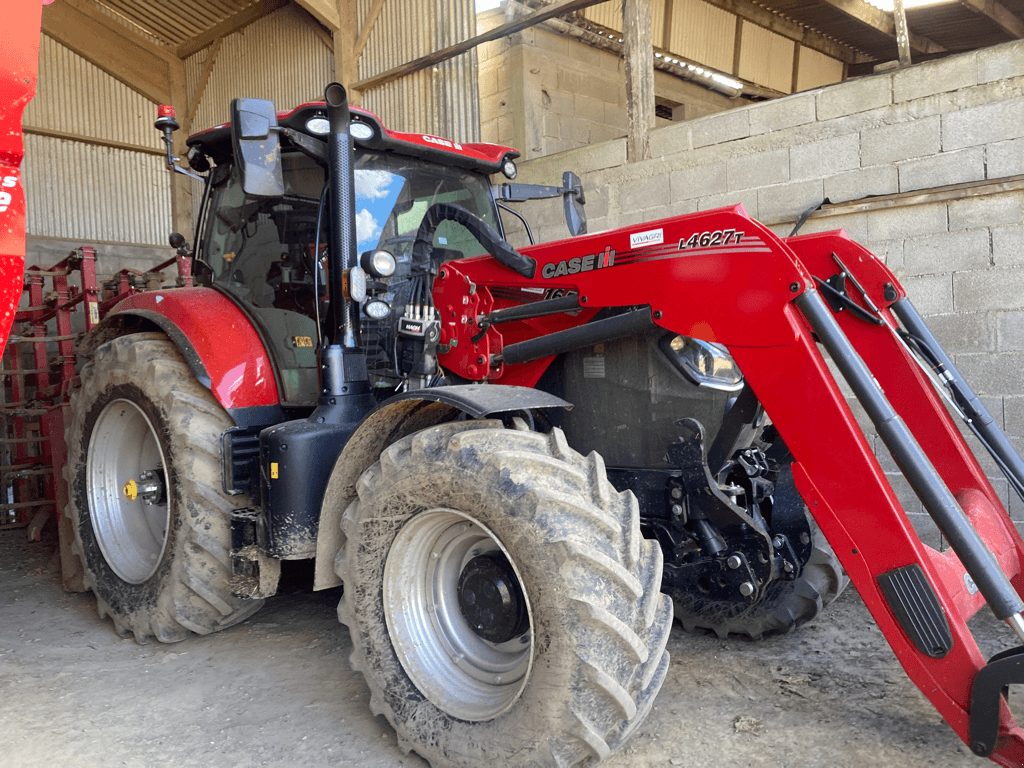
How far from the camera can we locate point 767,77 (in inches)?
387

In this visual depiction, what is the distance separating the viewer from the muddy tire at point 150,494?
3289mm

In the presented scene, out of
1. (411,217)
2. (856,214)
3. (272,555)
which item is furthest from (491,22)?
(272,555)

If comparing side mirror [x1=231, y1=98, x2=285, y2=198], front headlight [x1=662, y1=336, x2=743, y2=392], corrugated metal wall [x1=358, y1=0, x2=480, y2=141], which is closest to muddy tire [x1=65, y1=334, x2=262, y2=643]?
side mirror [x1=231, y1=98, x2=285, y2=198]

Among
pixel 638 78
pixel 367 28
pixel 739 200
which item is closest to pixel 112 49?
pixel 367 28

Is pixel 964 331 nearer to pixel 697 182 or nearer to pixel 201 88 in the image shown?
pixel 697 182

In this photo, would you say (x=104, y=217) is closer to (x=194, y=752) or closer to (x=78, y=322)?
(x=78, y=322)

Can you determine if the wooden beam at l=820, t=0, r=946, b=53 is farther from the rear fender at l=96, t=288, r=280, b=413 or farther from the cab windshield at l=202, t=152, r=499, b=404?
the rear fender at l=96, t=288, r=280, b=413

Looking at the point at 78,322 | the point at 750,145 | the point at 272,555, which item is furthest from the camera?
the point at 78,322

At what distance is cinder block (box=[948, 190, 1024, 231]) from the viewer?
13.4 feet

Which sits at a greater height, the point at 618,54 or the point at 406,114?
the point at 618,54

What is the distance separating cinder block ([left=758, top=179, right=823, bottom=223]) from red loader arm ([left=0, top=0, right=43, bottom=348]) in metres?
3.88

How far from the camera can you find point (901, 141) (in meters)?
4.48

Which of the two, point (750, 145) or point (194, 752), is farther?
point (750, 145)

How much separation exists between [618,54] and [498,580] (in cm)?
663
